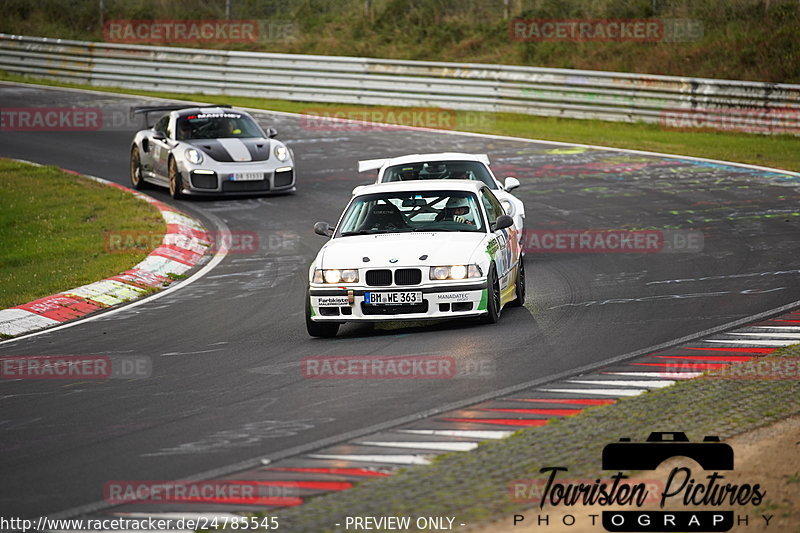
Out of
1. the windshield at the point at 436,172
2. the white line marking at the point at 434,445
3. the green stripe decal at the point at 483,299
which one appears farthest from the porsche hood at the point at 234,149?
the white line marking at the point at 434,445

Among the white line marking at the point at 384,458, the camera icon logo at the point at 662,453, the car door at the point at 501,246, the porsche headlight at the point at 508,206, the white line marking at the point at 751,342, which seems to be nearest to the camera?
the camera icon logo at the point at 662,453

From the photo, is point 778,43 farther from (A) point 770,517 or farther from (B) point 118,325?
(A) point 770,517

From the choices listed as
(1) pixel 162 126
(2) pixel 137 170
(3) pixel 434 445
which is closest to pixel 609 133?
(1) pixel 162 126

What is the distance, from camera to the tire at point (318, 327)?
10.8m

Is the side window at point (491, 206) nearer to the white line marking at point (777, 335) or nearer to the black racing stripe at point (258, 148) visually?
the white line marking at point (777, 335)

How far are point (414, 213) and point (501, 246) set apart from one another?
0.98 meters

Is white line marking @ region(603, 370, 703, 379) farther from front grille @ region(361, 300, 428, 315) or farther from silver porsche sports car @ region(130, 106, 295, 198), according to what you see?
silver porsche sports car @ region(130, 106, 295, 198)

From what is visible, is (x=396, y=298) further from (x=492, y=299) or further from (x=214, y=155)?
(x=214, y=155)

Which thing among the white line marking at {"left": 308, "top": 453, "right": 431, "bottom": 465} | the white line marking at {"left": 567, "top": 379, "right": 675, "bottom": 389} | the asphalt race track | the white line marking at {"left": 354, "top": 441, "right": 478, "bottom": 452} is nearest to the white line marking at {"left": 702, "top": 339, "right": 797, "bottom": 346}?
the asphalt race track

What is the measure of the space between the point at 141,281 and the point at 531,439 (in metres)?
8.32

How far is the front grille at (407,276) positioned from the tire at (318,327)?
0.71 metres

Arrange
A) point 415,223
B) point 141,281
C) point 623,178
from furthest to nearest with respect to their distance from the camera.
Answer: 1. point 623,178
2. point 141,281
3. point 415,223

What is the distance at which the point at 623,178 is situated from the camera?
2152 centimetres

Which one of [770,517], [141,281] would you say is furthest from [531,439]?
[141,281]
